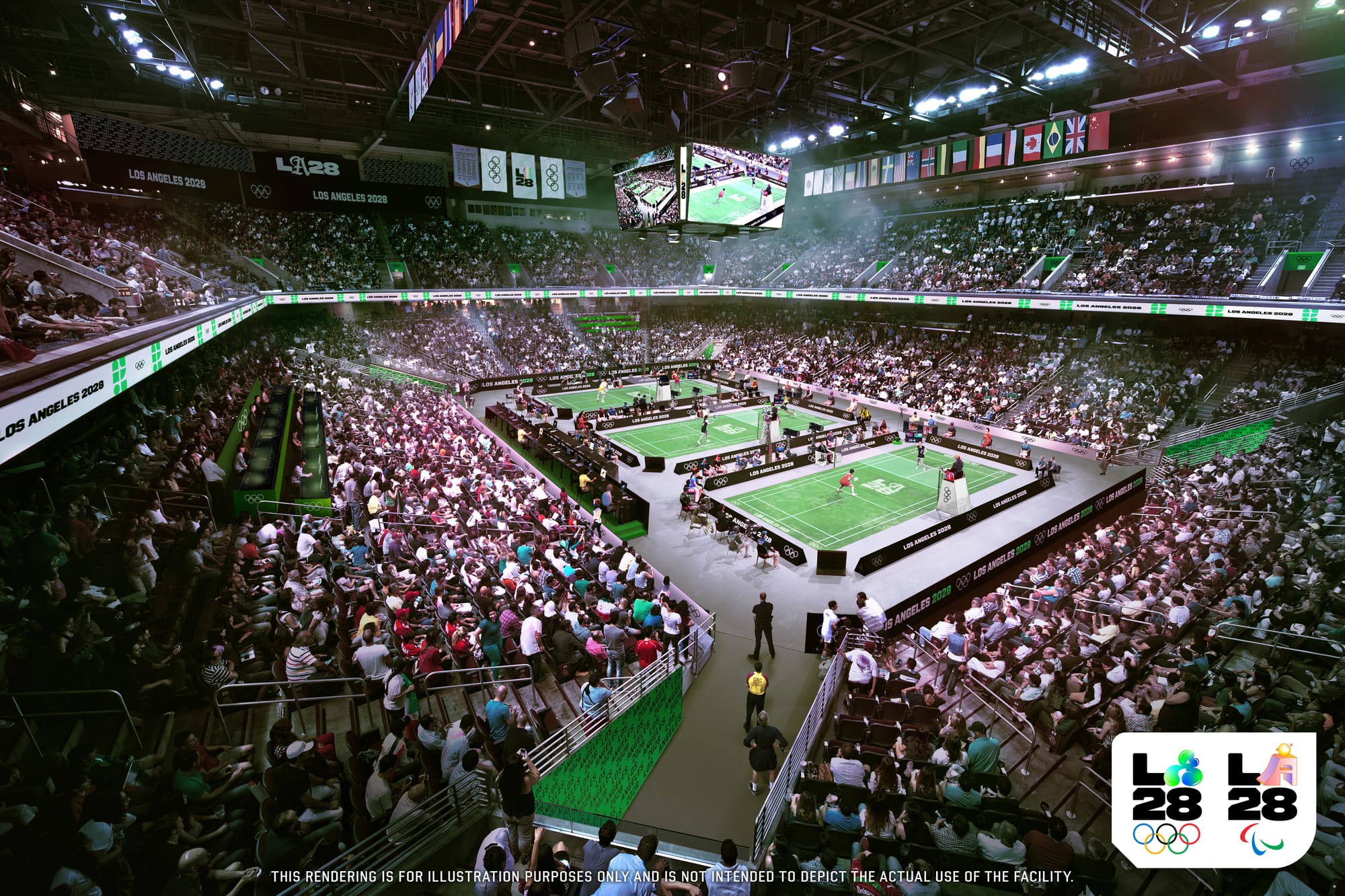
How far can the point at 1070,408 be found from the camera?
87.6ft

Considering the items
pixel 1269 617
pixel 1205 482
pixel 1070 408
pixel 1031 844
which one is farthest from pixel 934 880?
pixel 1070 408

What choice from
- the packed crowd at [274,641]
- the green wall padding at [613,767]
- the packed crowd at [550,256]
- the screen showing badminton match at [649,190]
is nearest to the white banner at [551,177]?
the packed crowd at [550,256]

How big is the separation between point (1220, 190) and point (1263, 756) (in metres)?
32.1

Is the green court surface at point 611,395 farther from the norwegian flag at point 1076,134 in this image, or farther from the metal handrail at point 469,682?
the metal handrail at point 469,682

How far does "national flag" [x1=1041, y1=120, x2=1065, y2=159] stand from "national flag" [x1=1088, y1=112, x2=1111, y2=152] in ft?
3.56

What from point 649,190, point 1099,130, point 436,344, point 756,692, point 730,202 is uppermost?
point 1099,130

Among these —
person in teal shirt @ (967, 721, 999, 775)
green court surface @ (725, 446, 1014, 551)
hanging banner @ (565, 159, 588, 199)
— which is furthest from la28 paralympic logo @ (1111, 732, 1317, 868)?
hanging banner @ (565, 159, 588, 199)

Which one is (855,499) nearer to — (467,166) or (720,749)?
(720,749)

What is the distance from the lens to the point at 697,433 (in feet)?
90.2

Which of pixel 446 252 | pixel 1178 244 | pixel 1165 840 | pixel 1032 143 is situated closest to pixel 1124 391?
pixel 1178 244

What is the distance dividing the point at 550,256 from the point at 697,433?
26.2m

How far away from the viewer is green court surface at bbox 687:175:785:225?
16.7m

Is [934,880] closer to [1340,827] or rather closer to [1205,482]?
[1340,827]

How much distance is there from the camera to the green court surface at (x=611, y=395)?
3353 centimetres
